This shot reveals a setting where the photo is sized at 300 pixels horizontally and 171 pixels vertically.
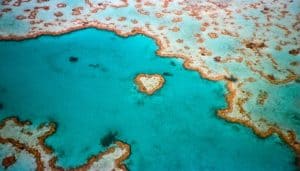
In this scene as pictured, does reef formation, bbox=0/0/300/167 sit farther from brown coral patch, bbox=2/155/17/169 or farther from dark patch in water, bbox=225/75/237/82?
brown coral patch, bbox=2/155/17/169

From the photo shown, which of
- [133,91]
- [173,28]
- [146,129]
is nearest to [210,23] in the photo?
[173,28]

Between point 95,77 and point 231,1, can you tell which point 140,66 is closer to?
point 95,77

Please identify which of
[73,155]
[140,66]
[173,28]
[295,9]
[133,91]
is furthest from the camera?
[295,9]

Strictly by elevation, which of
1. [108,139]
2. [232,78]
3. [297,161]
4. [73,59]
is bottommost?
[108,139]

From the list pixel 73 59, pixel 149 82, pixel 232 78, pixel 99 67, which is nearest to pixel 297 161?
pixel 232 78

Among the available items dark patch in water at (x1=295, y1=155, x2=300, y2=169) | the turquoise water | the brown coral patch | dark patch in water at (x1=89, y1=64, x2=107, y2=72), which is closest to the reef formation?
dark patch in water at (x1=295, y1=155, x2=300, y2=169)

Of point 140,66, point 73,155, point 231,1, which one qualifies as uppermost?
point 231,1

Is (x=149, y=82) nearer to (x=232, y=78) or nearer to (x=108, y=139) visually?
(x=108, y=139)
